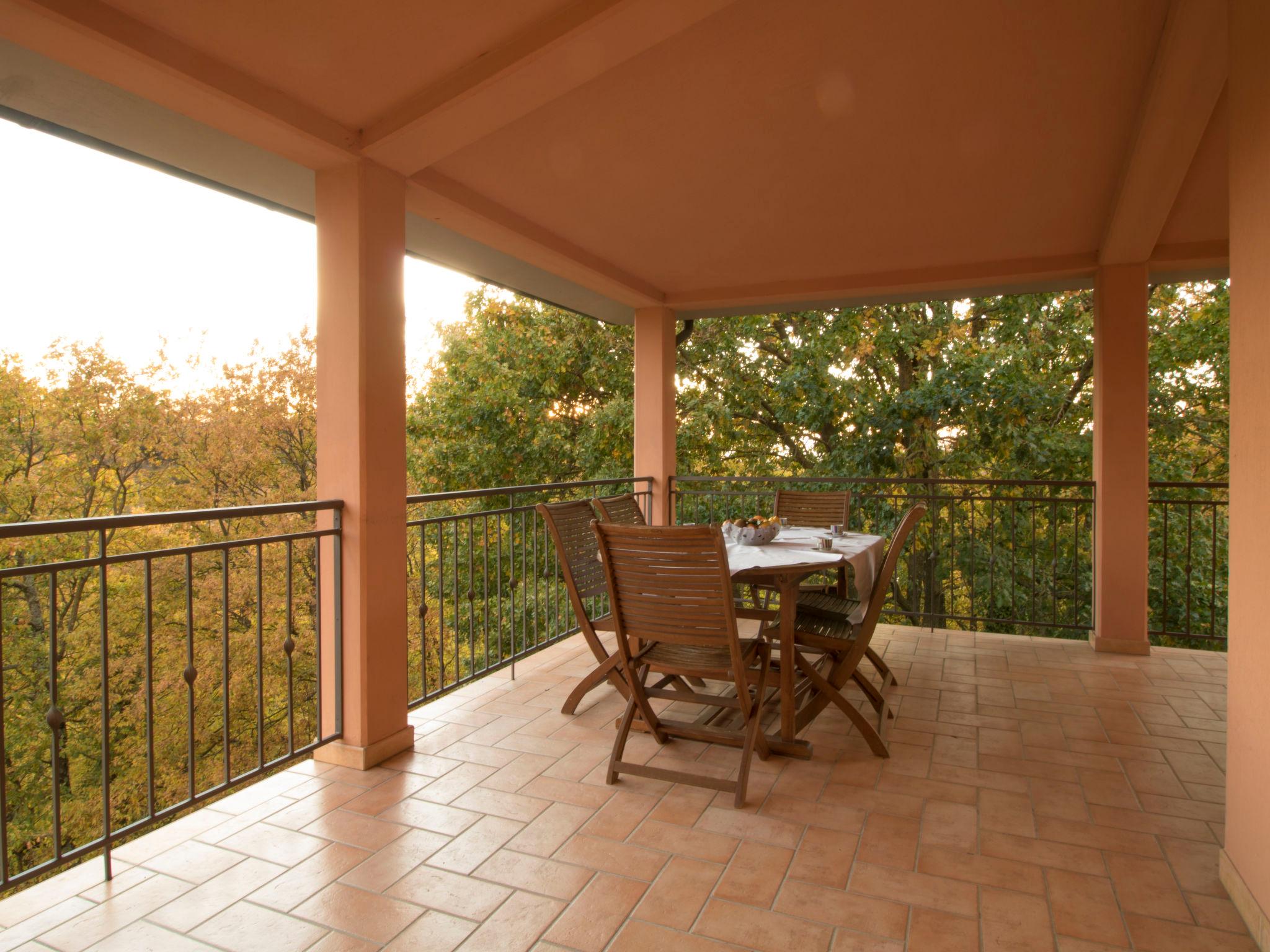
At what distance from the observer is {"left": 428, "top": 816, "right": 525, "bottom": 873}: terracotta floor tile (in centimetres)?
207

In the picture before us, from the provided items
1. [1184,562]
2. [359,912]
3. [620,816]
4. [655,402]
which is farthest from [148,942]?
[1184,562]

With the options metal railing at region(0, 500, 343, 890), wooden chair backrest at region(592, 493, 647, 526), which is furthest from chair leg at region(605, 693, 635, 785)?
metal railing at region(0, 500, 343, 890)

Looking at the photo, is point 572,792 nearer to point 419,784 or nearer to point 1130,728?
point 419,784

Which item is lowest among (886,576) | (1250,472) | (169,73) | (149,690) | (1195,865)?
(1195,865)

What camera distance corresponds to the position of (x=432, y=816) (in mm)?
2344

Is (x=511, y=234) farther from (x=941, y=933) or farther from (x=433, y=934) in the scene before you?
(x=941, y=933)

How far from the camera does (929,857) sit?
209cm

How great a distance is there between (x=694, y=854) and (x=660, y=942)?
0.40 meters

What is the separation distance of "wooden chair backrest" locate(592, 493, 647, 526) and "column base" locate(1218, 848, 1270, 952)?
2497 millimetres

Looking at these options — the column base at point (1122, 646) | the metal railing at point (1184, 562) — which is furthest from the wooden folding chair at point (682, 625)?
the metal railing at point (1184, 562)

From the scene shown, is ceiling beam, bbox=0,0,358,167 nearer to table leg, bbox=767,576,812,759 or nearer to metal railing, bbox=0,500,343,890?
table leg, bbox=767,576,812,759

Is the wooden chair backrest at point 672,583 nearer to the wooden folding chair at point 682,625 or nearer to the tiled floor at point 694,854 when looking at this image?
the wooden folding chair at point 682,625

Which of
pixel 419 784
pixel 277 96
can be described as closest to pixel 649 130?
pixel 277 96

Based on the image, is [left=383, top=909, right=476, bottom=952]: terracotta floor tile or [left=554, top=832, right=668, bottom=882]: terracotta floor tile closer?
[left=383, top=909, right=476, bottom=952]: terracotta floor tile
